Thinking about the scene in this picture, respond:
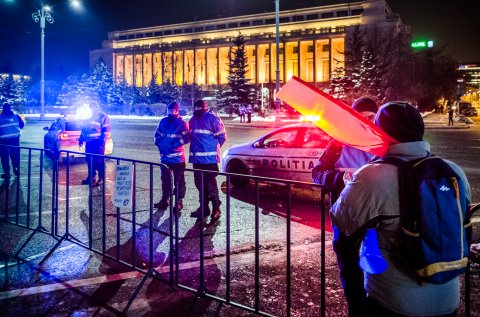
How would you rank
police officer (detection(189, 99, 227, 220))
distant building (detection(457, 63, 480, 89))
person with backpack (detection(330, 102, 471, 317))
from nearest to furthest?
person with backpack (detection(330, 102, 471, 317)) → police officer (detection(189, 99, 227, 220)) → distant building (detection(457, 63, 480, 89))

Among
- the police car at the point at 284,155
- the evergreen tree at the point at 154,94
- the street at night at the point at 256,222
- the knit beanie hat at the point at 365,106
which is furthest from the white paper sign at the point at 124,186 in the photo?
the evergreen tree at the point at 154,94

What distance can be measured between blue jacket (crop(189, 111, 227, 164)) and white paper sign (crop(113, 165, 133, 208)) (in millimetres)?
2482

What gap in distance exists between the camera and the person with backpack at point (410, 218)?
220 centimetres

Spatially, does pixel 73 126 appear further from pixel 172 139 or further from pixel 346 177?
pixel 346 177

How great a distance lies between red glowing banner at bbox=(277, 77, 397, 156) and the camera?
7.51 ft

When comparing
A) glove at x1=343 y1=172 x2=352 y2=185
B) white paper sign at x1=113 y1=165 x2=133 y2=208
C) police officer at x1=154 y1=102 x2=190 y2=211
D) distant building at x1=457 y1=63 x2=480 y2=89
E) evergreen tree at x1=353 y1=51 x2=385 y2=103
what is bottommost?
white paper sign at x1=113 y1=165 x2=133 y2=208

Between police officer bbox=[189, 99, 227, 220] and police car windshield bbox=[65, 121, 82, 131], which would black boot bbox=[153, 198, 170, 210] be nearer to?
police officer bbox=[189, 99, 227, 220]

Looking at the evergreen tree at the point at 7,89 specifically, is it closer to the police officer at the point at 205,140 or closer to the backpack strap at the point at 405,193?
the police officer at the point at 205,140

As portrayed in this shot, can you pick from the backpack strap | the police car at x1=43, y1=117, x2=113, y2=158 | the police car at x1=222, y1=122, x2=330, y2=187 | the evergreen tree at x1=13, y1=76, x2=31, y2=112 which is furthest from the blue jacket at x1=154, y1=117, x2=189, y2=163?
the evergreen tree at x1=13, y1=76, x2=31, y2=112

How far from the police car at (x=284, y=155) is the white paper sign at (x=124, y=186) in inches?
166

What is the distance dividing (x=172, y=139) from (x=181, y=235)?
218 centimetres

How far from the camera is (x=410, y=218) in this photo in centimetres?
223

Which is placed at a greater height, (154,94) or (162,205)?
(154,94)

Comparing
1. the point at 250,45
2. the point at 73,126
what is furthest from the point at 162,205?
the point at 250,45
